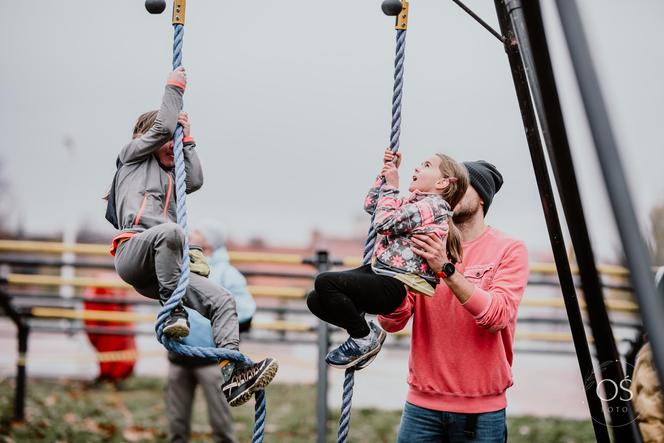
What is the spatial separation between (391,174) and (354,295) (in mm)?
445

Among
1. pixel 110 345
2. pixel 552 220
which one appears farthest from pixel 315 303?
pixel 110 345

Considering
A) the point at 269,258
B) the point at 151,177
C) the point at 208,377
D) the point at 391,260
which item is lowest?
the point at 208,377

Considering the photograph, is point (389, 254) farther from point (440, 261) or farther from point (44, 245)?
point (44, 245)

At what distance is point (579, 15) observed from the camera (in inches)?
59.4

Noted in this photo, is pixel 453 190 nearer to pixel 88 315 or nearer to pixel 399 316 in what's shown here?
pixel 399 316

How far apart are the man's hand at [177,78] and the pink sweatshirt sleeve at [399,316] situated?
1.09m

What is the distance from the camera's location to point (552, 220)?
2662 millimetres

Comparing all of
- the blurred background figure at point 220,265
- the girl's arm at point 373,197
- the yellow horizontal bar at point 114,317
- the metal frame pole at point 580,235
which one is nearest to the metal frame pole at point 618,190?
the metal frame pole at point 580,235

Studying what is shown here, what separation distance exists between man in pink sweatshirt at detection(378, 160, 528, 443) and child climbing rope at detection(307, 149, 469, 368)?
80 mm

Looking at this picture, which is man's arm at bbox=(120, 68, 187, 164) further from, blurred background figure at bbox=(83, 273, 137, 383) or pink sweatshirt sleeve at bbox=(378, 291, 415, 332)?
blurred background figure at bbox=(83, 273, 137, 383)

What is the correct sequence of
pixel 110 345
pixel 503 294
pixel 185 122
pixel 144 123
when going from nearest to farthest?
pixel 503 294 → pixel 185 122 → pixel 144 123 → pixel 110 345

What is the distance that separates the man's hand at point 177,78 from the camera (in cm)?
259

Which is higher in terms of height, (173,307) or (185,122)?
(185,122)

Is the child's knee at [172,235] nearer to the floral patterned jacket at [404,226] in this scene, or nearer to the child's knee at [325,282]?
the child's knee at [325,282]
